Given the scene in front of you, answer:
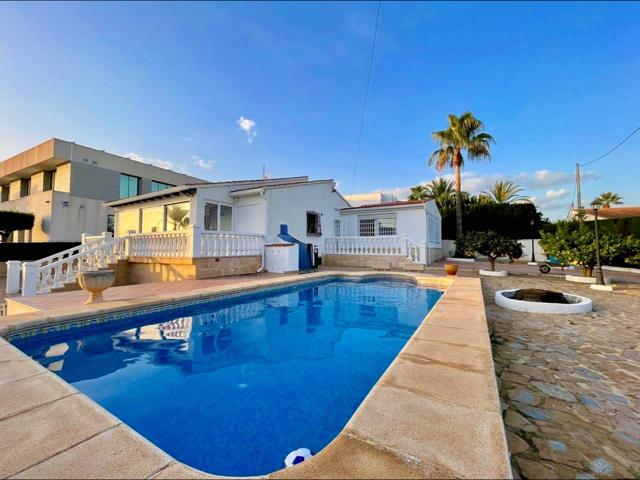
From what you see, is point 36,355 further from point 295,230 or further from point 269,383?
point 295,230

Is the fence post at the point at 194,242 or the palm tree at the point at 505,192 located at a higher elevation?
the palm tree at the point at 505,192

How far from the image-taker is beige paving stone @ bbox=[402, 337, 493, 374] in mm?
2574

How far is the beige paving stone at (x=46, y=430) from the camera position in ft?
4.85

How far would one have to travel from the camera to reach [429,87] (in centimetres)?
1177

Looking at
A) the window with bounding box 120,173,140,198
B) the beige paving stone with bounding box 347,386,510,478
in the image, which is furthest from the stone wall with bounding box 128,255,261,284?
the window with bounding box 120,173,140,198

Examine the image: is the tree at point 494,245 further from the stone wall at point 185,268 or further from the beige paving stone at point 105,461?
the beige paving stone at point 105,461

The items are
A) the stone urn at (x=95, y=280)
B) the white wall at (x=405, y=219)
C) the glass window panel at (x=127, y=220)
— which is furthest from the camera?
the white wall at (x=405, y=219)

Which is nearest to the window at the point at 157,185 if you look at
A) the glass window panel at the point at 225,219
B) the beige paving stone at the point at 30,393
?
the glass window panel at the point at 225,219

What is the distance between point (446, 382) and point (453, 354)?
2.32 feet

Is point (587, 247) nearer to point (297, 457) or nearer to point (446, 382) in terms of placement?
point (446, 382)

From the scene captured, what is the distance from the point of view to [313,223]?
623 inches

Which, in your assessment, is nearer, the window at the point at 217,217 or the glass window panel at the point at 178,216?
the window at the point at 217,217

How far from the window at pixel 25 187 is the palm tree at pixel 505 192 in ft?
145

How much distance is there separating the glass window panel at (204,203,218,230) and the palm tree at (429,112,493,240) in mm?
16845
